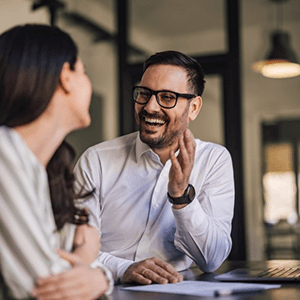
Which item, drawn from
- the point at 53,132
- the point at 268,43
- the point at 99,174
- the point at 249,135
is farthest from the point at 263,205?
the point at 53,132

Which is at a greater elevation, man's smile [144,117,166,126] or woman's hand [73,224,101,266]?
man's smile [144,117,166,126]

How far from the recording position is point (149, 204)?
1936mm

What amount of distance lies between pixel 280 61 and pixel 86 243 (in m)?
4.44

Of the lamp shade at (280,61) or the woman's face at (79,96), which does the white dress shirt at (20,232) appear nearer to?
the woman's face at (79,96)

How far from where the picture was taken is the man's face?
6.33 ft

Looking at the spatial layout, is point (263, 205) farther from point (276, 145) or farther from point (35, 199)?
point (35, 199)

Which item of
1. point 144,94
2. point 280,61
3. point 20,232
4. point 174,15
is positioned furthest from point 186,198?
point 280,61

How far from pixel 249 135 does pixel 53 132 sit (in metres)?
6.66

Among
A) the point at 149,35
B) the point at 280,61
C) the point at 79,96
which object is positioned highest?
the point at 149,35

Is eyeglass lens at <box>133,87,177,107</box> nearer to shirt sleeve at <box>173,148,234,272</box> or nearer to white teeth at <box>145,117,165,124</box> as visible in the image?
white teeth at <box>145,117,165,124</box>

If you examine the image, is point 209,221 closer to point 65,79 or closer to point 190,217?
point 190,217

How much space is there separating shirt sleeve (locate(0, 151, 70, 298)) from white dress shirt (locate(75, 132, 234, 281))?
3.03 feet

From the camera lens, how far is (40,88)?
0.87 metres

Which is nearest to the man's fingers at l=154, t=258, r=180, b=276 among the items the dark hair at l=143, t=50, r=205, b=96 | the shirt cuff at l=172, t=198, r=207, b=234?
the shirt cuff at l=172, t=198, r=207, b=234
